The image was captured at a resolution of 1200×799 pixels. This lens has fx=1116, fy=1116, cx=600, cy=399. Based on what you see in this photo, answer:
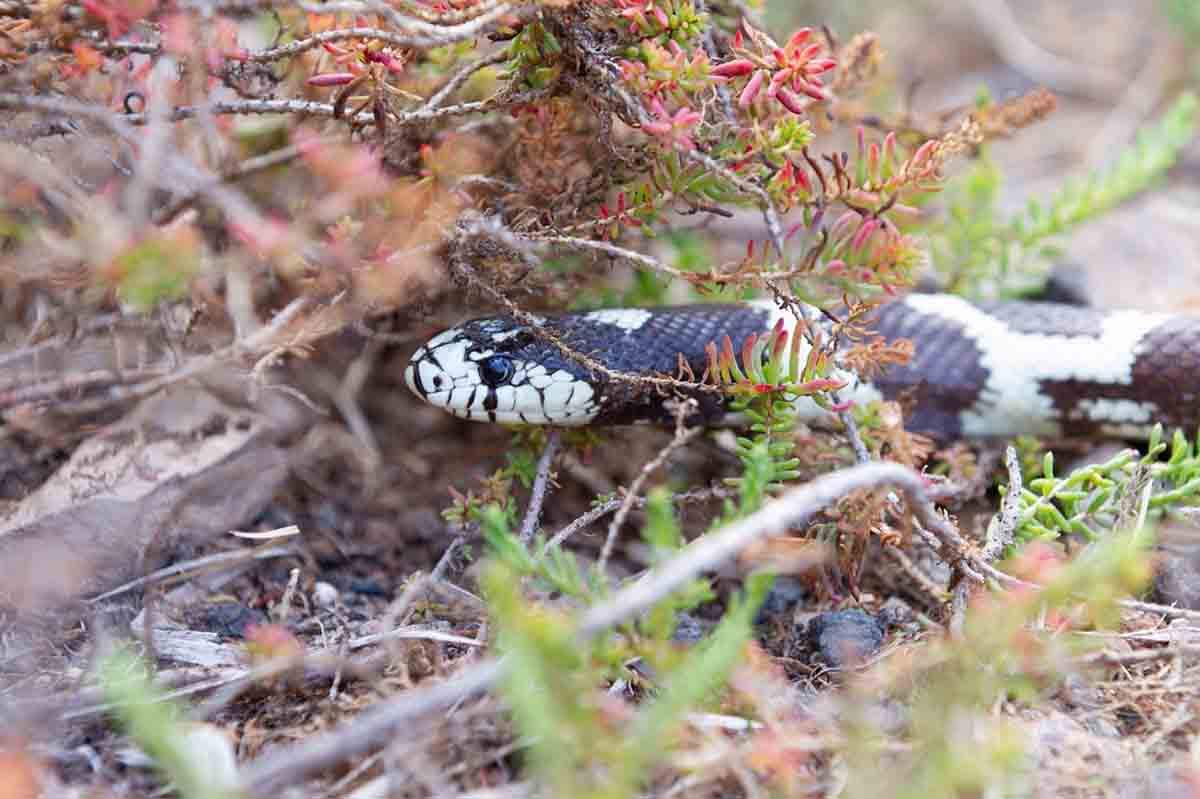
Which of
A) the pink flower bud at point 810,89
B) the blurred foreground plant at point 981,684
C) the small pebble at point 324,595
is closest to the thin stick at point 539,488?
the small pebble at point 324,595

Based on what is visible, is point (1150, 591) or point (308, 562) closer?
point (1150, 591)

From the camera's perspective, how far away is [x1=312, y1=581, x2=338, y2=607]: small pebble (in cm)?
314

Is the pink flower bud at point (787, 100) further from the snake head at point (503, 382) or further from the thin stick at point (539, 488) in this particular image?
the thin stick at point (539, 488)

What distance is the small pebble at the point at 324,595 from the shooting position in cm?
314

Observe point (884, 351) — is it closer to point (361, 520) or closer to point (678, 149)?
point (678, 149)

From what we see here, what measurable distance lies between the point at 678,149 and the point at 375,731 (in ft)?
5.10

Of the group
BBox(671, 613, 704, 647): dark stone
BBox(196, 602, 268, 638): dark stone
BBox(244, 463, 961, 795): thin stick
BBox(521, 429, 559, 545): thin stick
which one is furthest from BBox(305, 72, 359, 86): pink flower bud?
BBox(671, 613, 704, 647): dark stone

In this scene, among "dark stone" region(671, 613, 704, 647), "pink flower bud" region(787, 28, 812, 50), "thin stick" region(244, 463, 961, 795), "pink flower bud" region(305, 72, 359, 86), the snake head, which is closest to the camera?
"thin stick" region(244, 463, 961, 795)

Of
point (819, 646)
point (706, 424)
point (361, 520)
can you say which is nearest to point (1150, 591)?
point (819, 646)

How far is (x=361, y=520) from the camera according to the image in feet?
12.0

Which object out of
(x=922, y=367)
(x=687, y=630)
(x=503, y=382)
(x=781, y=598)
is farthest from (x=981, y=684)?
(x=922, y=367)

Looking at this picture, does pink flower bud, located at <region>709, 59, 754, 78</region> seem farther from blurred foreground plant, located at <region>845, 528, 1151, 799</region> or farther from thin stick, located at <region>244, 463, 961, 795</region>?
blurred foreground plant, located at <region>845, 528, 1151, 799</region>

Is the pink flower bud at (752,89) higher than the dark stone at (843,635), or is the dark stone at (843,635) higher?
the pink flower bud at (752,89)

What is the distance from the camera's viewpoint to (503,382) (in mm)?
3422
